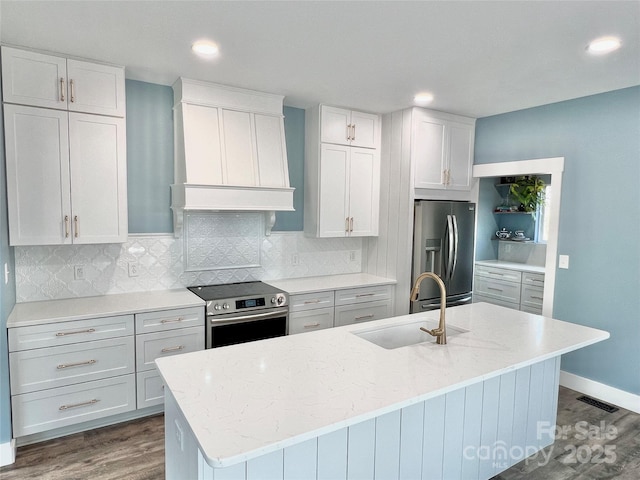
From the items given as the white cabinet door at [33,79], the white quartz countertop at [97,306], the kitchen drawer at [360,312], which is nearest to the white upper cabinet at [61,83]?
the white cabinet door at [33,79]

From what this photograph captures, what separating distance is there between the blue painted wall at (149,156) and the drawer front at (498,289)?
363cm

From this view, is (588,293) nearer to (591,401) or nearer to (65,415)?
(591,401)

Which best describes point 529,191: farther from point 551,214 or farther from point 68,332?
point 68,332

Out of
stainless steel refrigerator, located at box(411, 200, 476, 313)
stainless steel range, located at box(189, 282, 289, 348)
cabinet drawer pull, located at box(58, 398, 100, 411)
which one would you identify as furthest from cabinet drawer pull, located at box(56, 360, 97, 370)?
stainless steel refrigerator, located at box(411, 200, 476, 313)

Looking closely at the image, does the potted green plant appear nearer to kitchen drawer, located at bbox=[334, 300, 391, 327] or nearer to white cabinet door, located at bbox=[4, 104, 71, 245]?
kitchen drawer, located at bbox=[334, 300, 391, 327]

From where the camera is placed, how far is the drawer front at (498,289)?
459 cm

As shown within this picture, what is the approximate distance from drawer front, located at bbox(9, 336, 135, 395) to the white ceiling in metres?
1.90

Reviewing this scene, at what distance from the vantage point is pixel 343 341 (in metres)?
2.12

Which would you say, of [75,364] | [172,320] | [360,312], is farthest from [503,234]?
[75,364]

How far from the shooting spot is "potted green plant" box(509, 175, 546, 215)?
491 centimetres

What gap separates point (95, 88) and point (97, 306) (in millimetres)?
1497

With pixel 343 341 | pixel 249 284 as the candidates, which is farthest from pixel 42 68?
pixel 343 341

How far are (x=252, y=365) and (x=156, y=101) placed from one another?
2.46m

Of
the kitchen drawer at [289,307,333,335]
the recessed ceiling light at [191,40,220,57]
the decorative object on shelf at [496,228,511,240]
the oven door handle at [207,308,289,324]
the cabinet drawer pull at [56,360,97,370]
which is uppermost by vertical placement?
the recessed ceiling light at [191,40,220,57]
